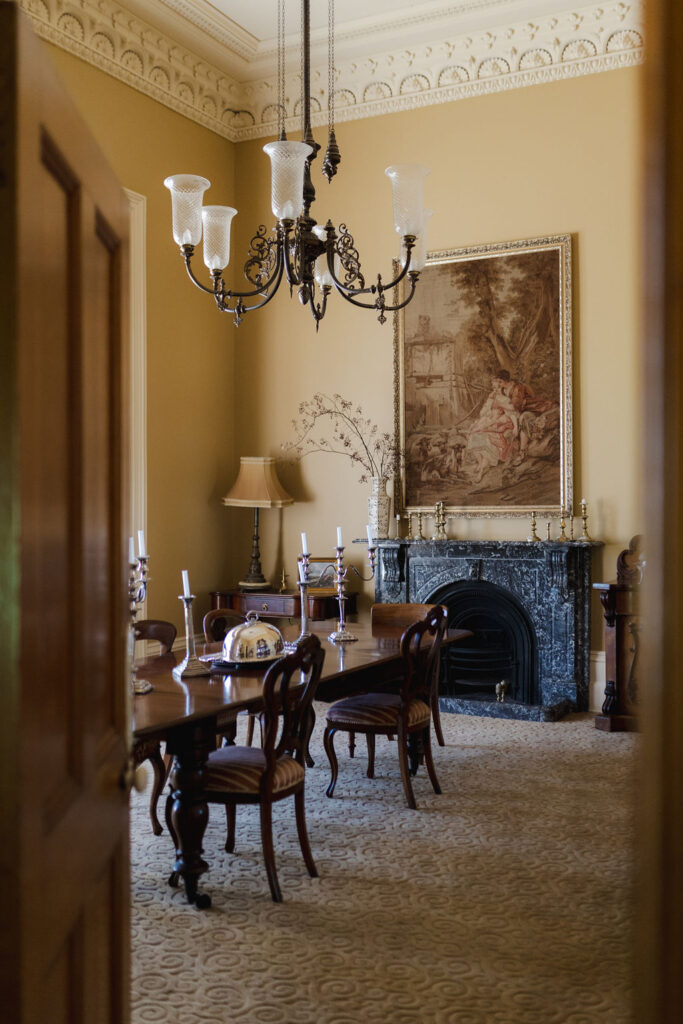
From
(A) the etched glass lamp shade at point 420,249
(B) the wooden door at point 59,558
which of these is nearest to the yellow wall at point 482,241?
(A) the etched glass lamp shade at point 420,249

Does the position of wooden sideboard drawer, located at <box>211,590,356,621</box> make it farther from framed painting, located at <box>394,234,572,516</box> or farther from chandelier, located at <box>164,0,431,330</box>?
chandelier, located at <box>164,0,431,330</box>

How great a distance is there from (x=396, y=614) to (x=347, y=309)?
299cm

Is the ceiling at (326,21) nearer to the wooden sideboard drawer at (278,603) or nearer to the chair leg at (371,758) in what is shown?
the wooden sideboard drawer at (278,603)

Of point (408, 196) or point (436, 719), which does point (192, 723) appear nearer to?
point (436, 719)

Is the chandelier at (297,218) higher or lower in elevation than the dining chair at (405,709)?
higher

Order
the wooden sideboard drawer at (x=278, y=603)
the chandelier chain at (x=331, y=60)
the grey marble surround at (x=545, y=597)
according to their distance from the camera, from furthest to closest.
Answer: the wooden sideboard drawer at (x=278, y=603) < the chandelier chain at (x=331, y=60) < the grey marble surround at (x=545, y=597)

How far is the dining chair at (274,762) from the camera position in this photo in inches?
138

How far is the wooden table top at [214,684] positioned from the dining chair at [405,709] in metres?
0.13

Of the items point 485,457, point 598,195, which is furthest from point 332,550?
point 598,195

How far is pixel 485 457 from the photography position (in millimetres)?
7035

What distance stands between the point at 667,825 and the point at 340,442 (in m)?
6.74

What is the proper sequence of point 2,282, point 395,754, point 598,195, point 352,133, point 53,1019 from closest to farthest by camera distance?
point 2,282, point 53,1019, point 395,754, point 598,195, point 352,133

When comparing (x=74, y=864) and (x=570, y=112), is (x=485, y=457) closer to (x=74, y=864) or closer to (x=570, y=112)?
(x=570, y=112)

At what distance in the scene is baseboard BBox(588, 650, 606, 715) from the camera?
6.67 metres
